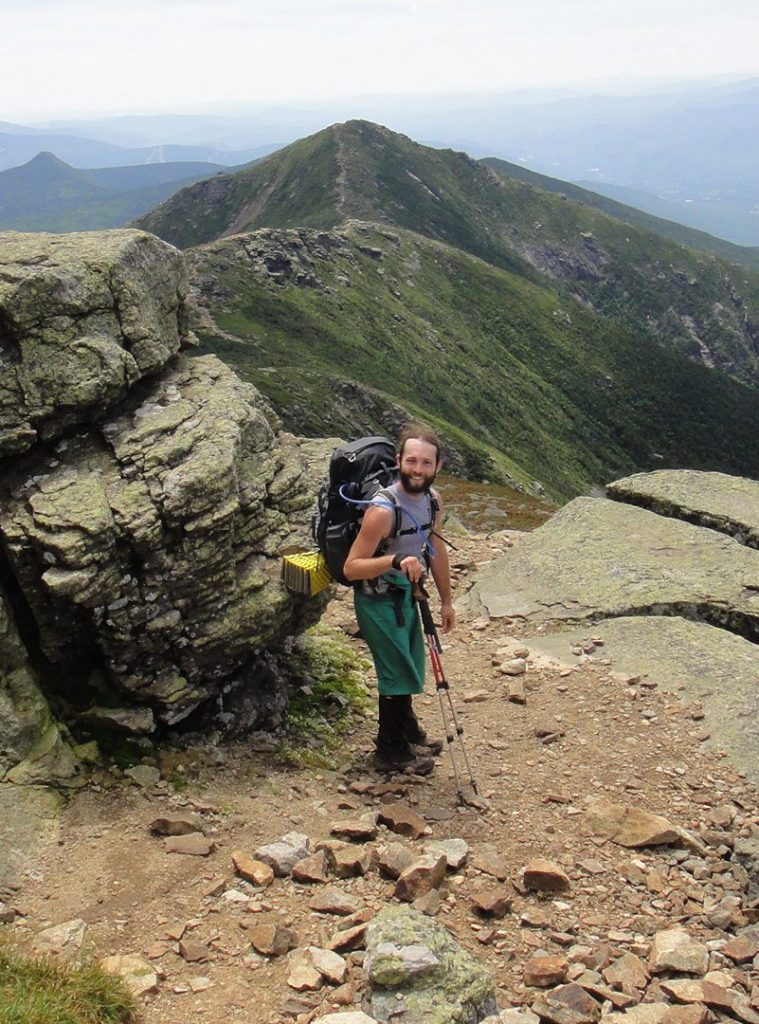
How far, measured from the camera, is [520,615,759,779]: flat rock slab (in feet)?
32.7

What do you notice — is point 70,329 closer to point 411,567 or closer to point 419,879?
point 411,567

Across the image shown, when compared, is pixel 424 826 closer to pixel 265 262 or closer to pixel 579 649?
pixel 579 649

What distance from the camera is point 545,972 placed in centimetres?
596

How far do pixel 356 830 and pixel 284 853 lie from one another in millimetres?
829

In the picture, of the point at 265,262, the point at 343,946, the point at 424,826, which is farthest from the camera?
the point at 265,262

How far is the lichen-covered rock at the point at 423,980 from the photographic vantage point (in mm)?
5273

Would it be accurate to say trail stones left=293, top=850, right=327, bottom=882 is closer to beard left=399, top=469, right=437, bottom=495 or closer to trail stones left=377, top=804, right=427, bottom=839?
trail stones left=377, top=804, right=427, bottom=839

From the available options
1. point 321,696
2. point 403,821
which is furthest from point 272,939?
point 321,696

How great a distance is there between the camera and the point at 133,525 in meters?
8.63

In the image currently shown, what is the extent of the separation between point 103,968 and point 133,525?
438cm

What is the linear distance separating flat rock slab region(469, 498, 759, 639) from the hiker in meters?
5.10

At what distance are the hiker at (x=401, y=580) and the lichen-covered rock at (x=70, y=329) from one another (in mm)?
3801

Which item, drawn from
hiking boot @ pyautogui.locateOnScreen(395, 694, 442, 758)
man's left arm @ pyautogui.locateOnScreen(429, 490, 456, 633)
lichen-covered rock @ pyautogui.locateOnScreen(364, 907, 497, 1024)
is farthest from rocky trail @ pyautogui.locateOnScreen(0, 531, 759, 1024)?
man's left arm @ pyautogui.locateOnScreen(429, 490, 456, 633)

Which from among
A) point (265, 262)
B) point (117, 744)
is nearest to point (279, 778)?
point (117, 744)
